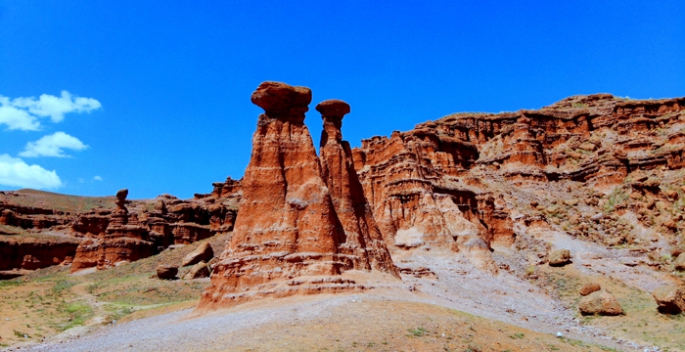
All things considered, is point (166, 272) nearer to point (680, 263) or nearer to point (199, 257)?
point (199, 257)

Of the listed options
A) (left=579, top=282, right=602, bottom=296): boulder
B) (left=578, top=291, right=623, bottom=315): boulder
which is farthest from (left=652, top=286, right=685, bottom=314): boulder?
(left=579, top=282, right=602, bottom=296): boulder

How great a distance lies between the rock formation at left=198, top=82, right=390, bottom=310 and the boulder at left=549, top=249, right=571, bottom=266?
27143mm

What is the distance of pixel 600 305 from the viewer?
107ft

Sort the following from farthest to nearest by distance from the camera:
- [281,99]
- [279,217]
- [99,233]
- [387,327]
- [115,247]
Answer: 1. [99,233]
2. [115,247]
3. [281,99]
4. [279,217]
5. [387,327]

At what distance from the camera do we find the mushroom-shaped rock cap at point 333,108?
30500 mm

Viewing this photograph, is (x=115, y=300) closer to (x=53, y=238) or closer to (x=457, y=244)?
(x=457, y=244)

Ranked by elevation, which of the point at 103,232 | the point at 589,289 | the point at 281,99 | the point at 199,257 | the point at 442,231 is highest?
the point at 281,99

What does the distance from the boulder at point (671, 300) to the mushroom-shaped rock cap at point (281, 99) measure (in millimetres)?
23855

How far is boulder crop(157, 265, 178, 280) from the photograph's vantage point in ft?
169

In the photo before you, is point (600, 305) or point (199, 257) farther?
point (199, 257)

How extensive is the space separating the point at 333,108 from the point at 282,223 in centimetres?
883

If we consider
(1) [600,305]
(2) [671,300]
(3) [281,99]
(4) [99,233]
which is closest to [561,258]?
(1) [600,305]

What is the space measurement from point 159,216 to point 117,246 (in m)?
17.8

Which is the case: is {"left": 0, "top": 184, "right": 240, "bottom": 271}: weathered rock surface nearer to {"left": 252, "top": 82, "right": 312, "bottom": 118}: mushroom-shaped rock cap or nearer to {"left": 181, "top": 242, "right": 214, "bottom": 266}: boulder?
{"left": 181, "top": 242, "right": 214, "bottom": 266}: boulder
